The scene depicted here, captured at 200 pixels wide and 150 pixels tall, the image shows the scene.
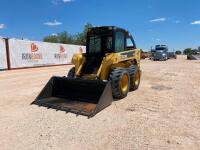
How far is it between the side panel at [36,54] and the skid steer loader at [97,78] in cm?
1456

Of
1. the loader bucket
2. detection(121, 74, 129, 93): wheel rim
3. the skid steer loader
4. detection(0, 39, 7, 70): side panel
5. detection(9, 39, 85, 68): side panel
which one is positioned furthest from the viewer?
detection(9, 39, 85, 68): side panel

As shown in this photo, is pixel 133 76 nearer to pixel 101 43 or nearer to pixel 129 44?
pixel 129 44

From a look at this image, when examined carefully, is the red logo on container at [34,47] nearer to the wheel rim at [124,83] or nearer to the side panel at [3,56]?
the side panel at [3,56]

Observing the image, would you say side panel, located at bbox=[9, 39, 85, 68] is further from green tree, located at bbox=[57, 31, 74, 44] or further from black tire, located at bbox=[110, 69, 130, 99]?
green tree, located at bbox=[57, 31, 74, 44]

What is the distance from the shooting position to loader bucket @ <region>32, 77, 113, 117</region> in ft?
21.4

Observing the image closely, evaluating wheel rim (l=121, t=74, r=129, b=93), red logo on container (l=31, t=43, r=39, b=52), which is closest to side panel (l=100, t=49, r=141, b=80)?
wheel rim (l=121, t=74, r=129, b=93)

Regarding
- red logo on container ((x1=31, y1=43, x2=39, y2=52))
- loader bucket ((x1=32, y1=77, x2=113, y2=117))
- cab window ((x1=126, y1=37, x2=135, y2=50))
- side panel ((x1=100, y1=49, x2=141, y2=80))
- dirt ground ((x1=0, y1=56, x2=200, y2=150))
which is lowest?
dirt ground ((x1=0, y1=56, x2=200, y2=150))

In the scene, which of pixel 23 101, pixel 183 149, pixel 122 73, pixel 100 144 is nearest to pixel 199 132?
pixel 183 149

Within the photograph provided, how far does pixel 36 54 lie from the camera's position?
24.8 meters

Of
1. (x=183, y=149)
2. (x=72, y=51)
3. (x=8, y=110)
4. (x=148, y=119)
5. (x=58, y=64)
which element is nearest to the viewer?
(x=183, y=149)

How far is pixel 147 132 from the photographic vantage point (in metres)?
5.09

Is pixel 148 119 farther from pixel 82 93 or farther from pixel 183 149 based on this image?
pixel 82 93

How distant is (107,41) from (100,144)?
507cm

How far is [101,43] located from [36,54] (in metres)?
17.1
